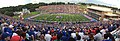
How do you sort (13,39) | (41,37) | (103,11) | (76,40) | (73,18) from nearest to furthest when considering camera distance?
1. (13,39)
2. (76,40)
3. (41,37)
4. (73,18)
5. (103,11)

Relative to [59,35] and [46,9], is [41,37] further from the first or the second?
[46,9]

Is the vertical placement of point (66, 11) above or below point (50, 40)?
below

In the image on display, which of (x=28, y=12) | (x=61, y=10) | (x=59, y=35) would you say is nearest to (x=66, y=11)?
(x=61, y=10)

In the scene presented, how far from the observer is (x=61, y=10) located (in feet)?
388

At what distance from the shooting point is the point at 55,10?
118 meters

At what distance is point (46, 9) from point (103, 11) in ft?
67.3

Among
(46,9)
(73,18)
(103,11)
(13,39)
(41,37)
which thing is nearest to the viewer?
(13,39)

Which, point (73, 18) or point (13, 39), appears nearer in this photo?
point (13, 39)

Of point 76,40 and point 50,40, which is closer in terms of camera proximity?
point 76,40

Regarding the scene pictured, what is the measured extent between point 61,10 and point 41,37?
97.9m

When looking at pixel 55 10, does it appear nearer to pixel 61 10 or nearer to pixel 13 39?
pixel 61 10

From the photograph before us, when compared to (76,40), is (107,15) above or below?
below

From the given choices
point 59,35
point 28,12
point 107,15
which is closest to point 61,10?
point 28,12

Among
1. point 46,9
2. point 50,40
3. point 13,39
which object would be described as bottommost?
point 46,9
